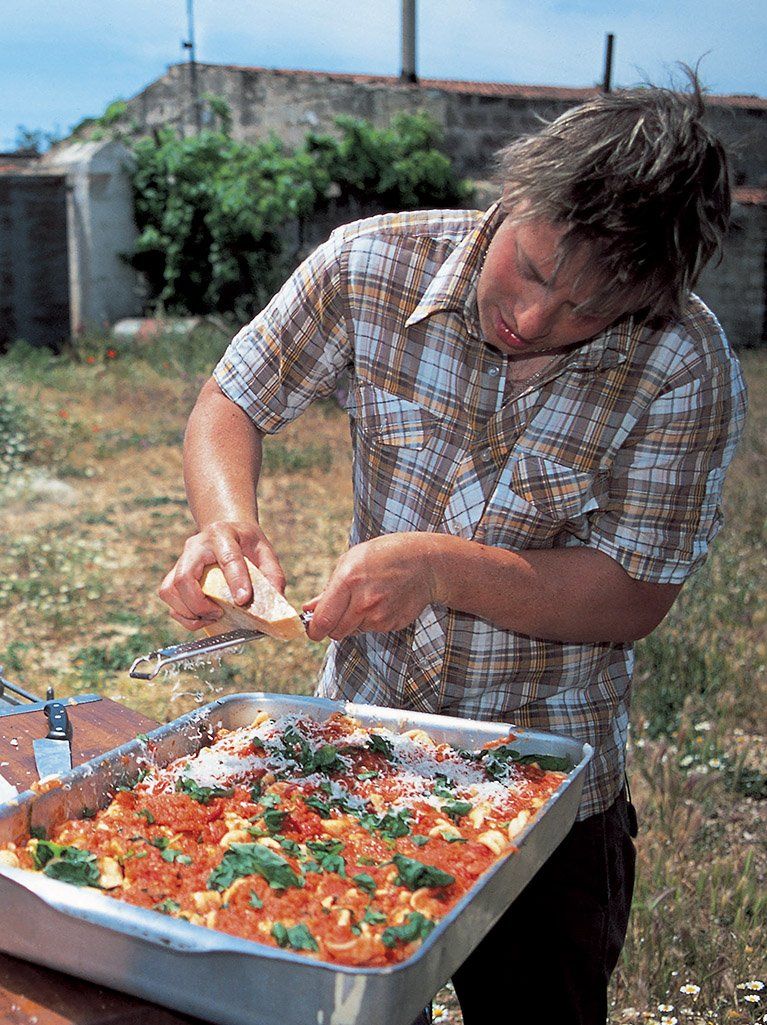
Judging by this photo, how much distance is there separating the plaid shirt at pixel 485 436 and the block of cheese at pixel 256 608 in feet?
1.15

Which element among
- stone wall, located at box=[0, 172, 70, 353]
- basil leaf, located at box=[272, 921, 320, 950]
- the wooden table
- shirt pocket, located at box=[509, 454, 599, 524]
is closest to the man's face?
shirt pocket, located at box=[509, 454, 599, 524]

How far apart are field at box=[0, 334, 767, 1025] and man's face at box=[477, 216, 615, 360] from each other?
0.82 m

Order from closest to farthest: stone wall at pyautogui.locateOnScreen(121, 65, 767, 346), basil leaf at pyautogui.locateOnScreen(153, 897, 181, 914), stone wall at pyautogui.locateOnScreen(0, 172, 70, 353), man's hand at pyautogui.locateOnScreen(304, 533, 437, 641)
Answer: basil leaf at pyautogui.locateOnScreen(153, 897, 181, 914) → man's hand at pyautogui.locateOnScreen(304, 533, 437, 641) → stone wall at pyautogui.locateOnScreen(0, 172, 70, 353) → stone wall at pyautogui.locateOnScreen(121, 65, 767, 346)

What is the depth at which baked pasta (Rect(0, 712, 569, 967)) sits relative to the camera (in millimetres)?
1308

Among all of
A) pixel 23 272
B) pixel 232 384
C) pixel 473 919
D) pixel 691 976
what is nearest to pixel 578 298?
pixel 232 384

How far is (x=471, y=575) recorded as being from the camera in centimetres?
180

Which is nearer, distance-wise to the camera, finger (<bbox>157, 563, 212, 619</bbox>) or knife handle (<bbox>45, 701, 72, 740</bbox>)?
finger (<bbox>157, 563, 212, 619</bbox>)

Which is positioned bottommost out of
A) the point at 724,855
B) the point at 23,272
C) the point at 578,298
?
the point at 724,855

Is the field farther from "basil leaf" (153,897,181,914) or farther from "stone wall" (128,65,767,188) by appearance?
"stone wall" (128,65,767,188)

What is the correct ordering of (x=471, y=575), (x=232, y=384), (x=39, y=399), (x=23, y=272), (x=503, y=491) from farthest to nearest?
(x=23, y=272), (x=39, y=399), (x=232, y=384), (x=503, y=491), (x=471, y=575)

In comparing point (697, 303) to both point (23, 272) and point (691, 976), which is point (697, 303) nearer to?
point (691, 976)

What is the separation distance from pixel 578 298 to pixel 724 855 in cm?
234

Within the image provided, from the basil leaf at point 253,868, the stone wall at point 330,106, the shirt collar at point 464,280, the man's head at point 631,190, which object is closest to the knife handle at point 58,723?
the basil leaf at point 253,868

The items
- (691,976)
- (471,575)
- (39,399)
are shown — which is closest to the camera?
(471,575)
